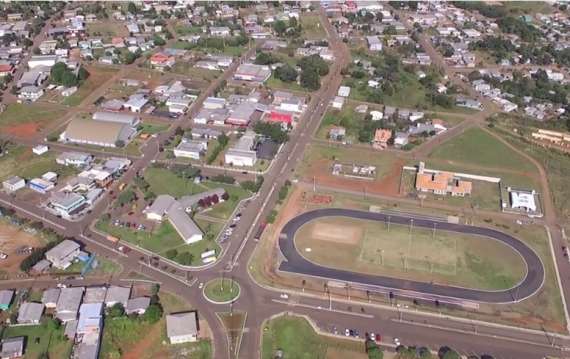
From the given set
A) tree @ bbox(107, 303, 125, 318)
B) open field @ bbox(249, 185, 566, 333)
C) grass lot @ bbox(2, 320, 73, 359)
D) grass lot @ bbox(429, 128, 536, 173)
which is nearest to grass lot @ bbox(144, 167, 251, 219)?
open field @ bbox(249, 185, 566, 333)

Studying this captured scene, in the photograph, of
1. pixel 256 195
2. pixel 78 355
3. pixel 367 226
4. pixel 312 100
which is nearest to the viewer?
pixel 78 355

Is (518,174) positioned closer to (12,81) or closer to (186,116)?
(186,116)

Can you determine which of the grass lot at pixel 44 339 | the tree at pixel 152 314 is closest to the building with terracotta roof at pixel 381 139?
the tree at pixel 152 314

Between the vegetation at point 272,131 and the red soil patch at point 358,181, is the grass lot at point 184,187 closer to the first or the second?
the red soil patch at point 358,181

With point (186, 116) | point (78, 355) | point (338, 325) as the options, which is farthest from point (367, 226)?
point (186, 116)

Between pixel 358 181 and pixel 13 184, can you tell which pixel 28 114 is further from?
pixel 358 181
